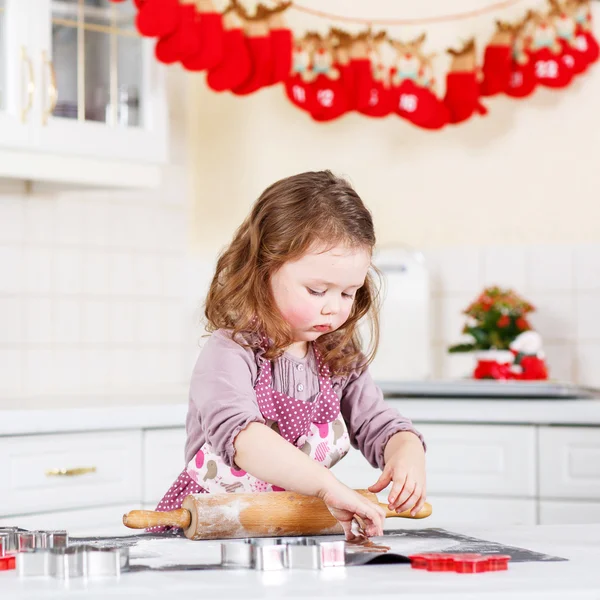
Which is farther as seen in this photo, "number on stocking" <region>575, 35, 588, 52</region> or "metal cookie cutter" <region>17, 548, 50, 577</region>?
"number on stocking" <region>575, 35, 588, 52</region>

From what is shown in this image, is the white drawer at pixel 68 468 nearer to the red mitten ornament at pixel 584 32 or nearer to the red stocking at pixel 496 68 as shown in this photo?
the red stocking at pixel 496 68

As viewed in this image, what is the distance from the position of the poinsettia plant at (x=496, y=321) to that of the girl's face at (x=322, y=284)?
1.41 metres

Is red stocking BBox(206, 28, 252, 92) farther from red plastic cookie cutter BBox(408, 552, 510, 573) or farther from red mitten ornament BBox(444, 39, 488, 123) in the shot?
red plastic cookie cutter BBox(408, 552, 510, 573)

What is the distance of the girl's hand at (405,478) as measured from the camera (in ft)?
3.97

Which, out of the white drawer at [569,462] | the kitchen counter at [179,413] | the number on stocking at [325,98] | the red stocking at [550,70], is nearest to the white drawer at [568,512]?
the white drawer at [569,462]

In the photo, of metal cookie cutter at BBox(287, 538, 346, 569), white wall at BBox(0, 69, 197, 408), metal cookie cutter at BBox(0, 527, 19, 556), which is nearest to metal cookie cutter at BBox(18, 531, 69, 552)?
metal cookie cutter at BBox(0, 527, 19, 556)

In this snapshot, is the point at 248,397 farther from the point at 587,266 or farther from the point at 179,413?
the point at 587,266

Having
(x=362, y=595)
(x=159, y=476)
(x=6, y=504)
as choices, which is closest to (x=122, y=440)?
(x=159, y=476)

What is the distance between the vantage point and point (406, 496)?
121cm

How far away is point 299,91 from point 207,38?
352mm

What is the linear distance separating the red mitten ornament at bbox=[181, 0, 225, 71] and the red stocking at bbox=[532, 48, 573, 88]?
806mm

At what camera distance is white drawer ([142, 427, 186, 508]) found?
7.64ft

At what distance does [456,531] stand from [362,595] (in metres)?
0.40

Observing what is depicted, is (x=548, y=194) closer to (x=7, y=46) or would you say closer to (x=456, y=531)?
Answer: (x=7, y=46)
